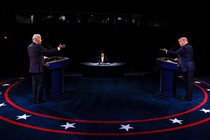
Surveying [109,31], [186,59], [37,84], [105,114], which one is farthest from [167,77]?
[109,31]

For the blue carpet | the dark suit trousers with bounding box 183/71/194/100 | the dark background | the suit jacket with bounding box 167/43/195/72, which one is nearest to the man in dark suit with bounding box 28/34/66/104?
the blue carpet

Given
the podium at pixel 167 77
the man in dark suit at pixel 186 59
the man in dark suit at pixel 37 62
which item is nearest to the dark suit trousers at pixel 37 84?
the man in dark suit at pixel 37 62

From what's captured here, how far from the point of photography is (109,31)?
1214 centimetres

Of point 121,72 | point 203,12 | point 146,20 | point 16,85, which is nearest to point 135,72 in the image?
point 121,72

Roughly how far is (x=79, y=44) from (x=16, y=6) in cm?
337

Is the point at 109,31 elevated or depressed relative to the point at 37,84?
elevated

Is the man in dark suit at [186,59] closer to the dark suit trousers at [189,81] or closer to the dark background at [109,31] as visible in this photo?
the dark suit trousers at [189,81]

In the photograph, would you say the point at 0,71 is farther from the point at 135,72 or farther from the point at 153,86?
the point at 153,86

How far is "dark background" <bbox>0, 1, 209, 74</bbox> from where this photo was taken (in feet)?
38.2

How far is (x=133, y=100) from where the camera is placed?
7453 millimetres

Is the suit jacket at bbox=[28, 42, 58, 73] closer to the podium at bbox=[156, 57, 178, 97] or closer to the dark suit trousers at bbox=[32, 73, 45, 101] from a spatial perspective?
the dark suit trousers at bbox=[32, 73, 45, 101]

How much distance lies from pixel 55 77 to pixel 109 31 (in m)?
5.54

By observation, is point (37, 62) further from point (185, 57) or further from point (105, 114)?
point (185, 57)

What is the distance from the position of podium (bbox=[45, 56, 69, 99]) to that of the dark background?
4.47 meters
